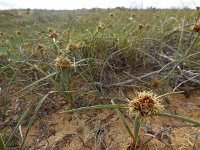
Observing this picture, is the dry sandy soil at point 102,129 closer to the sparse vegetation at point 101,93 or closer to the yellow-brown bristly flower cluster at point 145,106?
the sparse vegetation at point 101,93

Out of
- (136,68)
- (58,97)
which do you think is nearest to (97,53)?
(136,68)

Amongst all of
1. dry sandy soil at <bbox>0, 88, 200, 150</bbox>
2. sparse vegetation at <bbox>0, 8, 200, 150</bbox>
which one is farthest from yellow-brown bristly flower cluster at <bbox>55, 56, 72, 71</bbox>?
dry sandy soil at <bbox>0, 88, 200, 150</bbox>

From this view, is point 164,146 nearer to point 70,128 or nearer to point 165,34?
point 70,128

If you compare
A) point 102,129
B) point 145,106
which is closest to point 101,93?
point 102,129

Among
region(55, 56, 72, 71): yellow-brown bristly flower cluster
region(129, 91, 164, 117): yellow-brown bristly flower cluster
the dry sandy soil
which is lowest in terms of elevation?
the dry sandy soil

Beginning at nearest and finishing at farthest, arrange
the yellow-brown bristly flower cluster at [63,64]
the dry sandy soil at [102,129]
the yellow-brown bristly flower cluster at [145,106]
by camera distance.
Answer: the yellow-brown bristly flower cluster at [145,106] → the dry sandy soil at [102,129] → the yellow-brown bristly flower cluster at [63,64]

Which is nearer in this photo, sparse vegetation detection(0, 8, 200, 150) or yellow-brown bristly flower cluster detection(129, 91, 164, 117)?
yellow-brown bristly flower cluster detection(129, 91, 164, 117)

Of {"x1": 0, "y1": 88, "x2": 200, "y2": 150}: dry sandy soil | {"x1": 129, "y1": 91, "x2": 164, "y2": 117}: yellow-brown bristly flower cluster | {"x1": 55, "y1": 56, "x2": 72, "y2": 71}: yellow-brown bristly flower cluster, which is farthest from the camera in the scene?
{"x1": 55, "y1": 56, "x2": 72, "y2": 71}: yellow-brown bristly flower cluster

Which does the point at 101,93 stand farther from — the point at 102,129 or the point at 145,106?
the point at 145,106

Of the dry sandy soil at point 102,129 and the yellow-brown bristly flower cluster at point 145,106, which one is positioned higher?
the yellow-brown bristly flower cluster at point 145,106

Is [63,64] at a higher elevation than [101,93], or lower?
higher

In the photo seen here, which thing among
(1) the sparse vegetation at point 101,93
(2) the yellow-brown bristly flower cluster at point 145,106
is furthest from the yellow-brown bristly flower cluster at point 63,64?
(2) the yellow-brown bristly flower cluster at point 145,106

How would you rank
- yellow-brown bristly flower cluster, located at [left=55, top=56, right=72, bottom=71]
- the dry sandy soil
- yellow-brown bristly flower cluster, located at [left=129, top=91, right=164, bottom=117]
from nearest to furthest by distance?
yellow-brown bristly flower cluster, located at [left=129, top=91, right=164, bottom=117] → the dry sandy soil → yellow-brown bristly flower cluster, located at [left=55, top=56, right=72, bottom=71]

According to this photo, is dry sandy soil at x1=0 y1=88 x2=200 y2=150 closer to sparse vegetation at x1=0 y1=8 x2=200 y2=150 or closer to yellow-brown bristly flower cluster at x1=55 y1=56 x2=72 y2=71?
sparse vegetation at x1=0 y1=8 x2=200 y2=150
